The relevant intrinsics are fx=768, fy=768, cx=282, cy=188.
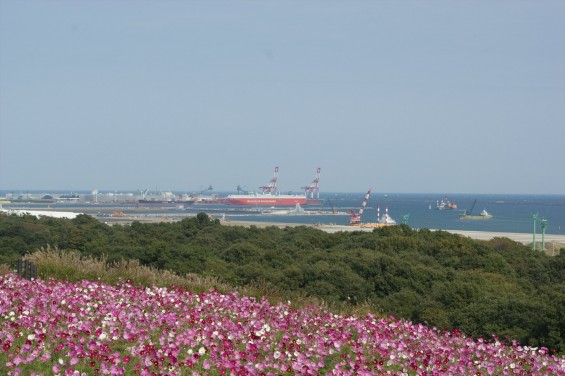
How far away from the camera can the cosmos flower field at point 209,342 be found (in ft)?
19.9

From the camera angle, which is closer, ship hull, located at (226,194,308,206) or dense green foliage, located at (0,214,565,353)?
dense green foliage, located at (0,214,565,353)

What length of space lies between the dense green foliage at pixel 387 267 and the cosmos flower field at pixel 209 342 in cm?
264

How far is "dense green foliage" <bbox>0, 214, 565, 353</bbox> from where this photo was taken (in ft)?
35.5

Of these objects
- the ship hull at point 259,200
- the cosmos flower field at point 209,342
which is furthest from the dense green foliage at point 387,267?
the ship hull at point 259,200

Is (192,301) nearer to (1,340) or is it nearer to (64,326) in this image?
(64,326)

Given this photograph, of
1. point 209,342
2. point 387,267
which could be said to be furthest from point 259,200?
point 209,342

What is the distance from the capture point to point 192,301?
9.04 metres

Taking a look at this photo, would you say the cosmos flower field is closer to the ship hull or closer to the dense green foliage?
the dense green foliage

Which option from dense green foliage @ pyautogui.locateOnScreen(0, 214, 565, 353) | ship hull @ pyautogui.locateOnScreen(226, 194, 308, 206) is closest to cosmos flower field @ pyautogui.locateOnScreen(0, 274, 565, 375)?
dense green foliage @ pyautogui.locateOnScreen(0, 214, 565, 353)

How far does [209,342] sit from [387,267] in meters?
9.03

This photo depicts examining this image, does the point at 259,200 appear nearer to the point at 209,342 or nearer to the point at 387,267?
the point at 387,267

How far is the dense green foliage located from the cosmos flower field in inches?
104

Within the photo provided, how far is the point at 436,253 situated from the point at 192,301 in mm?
11633

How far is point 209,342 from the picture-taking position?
6.70m
